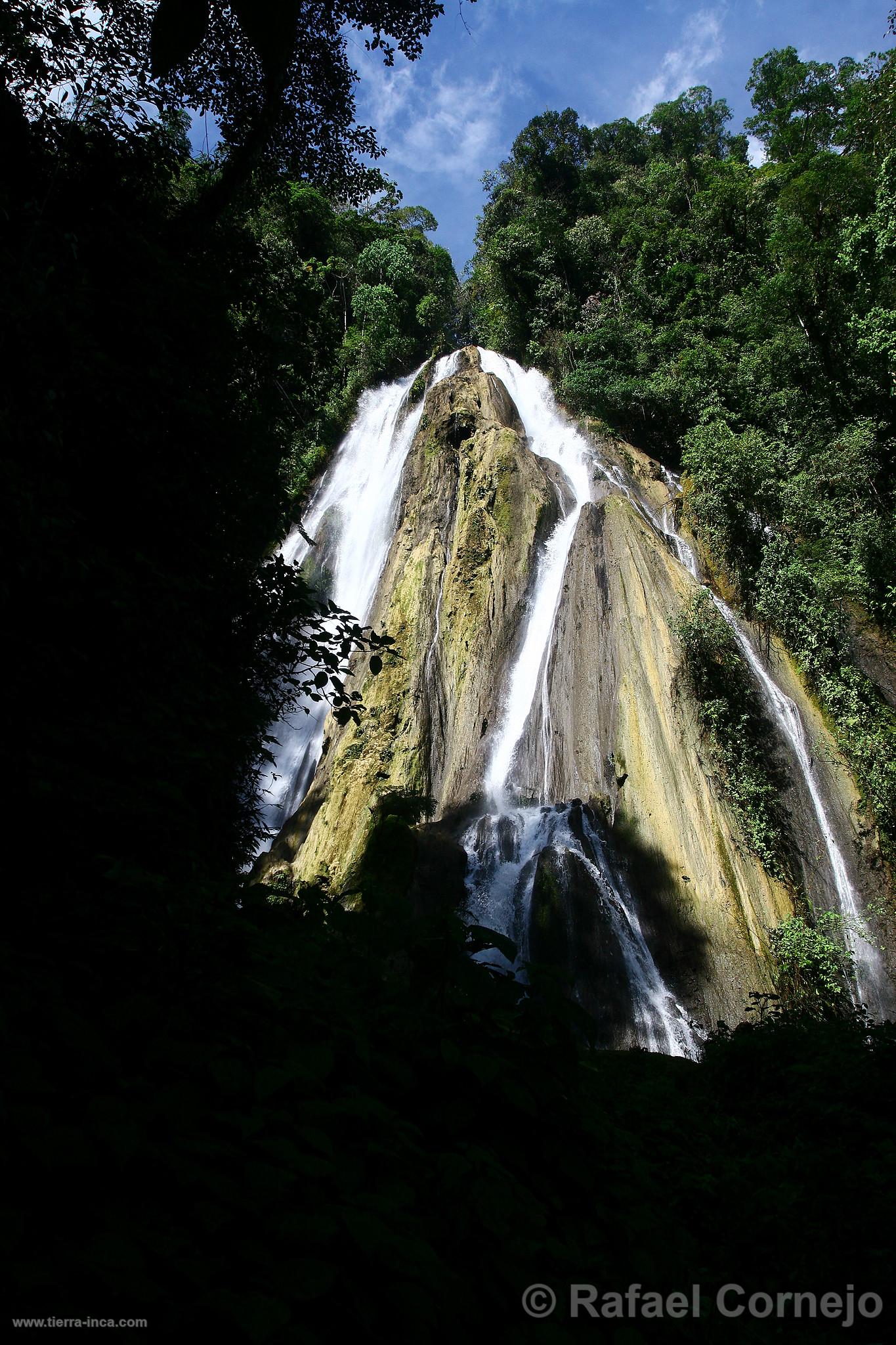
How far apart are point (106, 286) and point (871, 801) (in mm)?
13832

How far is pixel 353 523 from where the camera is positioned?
83.0ft

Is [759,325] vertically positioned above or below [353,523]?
above

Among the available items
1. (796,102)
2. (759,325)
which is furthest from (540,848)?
(796,102)

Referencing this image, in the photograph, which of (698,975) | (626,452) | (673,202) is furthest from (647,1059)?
(673,202)

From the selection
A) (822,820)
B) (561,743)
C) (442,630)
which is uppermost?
(442,630)

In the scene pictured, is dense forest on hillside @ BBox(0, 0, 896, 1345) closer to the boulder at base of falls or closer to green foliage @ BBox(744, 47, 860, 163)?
the boulder at base of falls

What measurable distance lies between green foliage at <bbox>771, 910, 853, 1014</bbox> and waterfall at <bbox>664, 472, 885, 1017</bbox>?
15.5 inches

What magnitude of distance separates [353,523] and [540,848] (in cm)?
1620

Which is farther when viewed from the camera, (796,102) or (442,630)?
(796,102)

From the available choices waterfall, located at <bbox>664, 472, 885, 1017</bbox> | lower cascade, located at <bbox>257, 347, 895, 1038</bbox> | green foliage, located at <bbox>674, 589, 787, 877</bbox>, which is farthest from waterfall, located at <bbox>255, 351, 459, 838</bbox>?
waterfall, located at <bbox>664, 472, 885, 1017</bbox>

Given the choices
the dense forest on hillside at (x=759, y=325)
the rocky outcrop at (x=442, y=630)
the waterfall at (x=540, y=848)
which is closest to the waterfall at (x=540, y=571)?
the waterfall at (x=540, y=848)

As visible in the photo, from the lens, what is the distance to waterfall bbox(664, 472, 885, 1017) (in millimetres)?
11555

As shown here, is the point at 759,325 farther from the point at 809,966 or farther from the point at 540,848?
the point at 809,966

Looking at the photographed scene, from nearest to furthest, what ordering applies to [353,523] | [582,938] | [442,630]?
1. [582,938]
2. [442,630]
3. [353,523]
